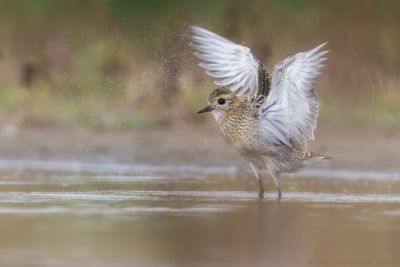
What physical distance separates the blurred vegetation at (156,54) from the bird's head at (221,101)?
261 centimetres

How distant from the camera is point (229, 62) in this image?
12617 millimetres

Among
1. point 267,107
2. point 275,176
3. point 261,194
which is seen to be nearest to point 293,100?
point 267,107

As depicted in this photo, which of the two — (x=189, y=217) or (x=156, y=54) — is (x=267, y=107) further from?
(x=156, y=54)

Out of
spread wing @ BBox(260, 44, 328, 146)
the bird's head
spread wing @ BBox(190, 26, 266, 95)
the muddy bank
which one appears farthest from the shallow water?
spread wing @ BBox(190, 26, 266, 95)

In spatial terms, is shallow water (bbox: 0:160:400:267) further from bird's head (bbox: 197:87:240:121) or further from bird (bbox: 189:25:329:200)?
bird's head (bbox: 197:87:240:121)

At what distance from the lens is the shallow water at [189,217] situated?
8.35 metres

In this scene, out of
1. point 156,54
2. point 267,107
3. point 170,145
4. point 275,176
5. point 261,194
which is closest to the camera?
point 261,194

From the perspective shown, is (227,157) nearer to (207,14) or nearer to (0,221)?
(207,14)

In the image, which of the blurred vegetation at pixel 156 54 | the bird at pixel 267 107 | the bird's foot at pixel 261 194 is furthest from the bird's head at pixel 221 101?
the blurred vegetation at pixel 156 54

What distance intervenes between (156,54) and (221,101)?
11.7 ft

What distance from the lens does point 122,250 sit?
8.53 metres

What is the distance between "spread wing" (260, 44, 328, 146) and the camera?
11.4 metres

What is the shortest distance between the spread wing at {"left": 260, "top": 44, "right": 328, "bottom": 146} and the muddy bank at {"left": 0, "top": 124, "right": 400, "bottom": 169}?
5.74 feet

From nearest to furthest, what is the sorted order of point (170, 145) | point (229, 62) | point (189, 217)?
1. point (189, 217)
2. point (229, 62)
3. point (170, 145)
